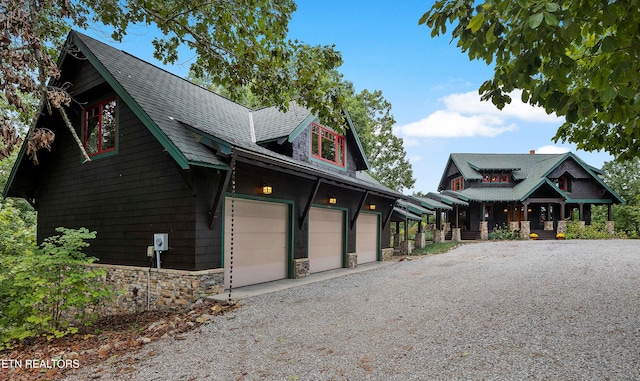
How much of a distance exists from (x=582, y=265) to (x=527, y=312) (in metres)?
6.77

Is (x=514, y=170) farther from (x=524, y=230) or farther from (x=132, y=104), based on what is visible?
(x=132, y=104)

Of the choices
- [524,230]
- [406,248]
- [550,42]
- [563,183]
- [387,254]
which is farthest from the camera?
[563,183]

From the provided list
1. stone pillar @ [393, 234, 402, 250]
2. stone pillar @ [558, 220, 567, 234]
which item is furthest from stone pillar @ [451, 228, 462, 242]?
stone pillar @ [558, 220, 567, 234]

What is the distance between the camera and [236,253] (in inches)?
325

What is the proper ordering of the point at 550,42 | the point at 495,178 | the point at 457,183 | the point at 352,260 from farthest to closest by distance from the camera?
the point at 457,183 < the point at 495,178 < the point at 352,260 < the point at 550,42

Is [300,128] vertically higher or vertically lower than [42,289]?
higher

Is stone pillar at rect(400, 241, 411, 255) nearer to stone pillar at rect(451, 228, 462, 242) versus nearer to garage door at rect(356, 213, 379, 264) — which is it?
garage door at rect(356, 213, 379, 264)

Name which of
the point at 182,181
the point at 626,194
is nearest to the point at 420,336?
the point at 182,181

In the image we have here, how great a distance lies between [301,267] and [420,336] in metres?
5.66

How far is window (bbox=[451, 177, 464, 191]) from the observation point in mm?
29312

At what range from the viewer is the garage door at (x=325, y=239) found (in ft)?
36.3

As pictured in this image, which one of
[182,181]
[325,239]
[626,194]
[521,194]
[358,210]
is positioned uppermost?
[626,194]

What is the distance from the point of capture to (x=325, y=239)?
38.4 feet

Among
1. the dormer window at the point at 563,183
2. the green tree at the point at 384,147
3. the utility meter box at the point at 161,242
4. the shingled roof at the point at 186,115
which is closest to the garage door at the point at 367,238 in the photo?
the shingled roof at the point at 186,115
